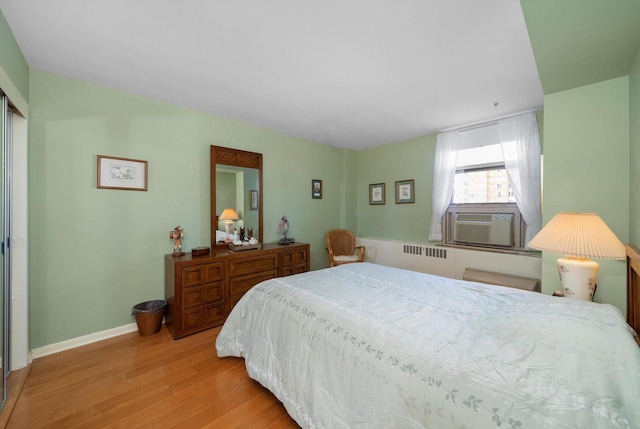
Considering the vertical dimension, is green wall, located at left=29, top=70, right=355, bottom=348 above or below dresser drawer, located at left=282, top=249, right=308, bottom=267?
above

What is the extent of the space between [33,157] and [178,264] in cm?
149

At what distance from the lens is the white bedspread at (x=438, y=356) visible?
81 centimetres

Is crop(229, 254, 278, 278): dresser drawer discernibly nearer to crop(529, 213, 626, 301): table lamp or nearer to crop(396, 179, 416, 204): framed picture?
crop(396, 179, 416, 204): framed picture

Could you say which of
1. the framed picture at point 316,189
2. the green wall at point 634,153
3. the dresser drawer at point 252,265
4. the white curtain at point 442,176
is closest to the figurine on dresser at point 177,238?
the dresser drawer at point 252,265

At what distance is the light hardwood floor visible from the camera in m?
1.50

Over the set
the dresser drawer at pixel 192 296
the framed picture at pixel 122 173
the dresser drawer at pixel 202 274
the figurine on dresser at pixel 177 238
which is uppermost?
the framed picture at pixel 122 173

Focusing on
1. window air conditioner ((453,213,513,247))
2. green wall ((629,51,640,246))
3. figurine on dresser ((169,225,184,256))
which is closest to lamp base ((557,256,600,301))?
green wall ((629,51,640,246))

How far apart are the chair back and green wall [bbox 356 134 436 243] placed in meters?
0.47

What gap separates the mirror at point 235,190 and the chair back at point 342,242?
1.40 meters

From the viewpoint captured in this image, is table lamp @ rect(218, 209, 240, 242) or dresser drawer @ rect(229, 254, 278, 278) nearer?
dresser drawer @ rect(229, 254, 278, 278)

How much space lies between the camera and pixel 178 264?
96.4 inches

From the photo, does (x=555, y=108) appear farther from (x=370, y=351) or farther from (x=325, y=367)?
(x=325, y=367)

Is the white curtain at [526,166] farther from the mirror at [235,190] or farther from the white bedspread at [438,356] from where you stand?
the mirror at [235,190]

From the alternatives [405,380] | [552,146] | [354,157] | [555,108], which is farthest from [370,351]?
[354,157]
